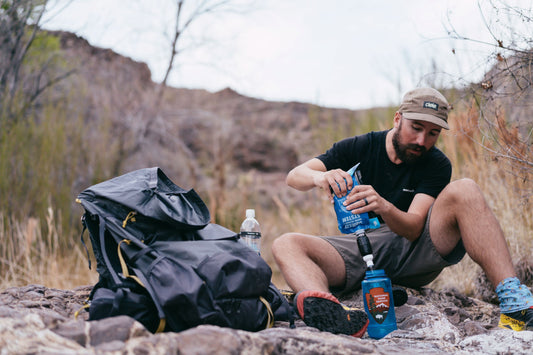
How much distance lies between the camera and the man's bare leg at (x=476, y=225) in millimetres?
2627

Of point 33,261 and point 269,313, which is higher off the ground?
point 269,313

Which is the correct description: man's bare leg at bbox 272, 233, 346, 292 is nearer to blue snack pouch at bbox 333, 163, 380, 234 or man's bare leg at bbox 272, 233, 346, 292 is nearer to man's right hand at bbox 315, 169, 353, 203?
blue snack pouch at bbox 333, 163, 380, 234

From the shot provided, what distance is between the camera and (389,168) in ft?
10.2

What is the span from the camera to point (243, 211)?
230 inches

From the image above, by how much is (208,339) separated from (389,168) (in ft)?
6.09

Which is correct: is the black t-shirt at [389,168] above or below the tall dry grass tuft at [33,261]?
above

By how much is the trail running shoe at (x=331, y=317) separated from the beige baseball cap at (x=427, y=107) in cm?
118

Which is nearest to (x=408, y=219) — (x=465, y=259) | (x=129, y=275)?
(x=129, y=275)

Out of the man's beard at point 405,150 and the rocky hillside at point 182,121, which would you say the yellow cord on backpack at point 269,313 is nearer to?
the man's beard at point 405,150

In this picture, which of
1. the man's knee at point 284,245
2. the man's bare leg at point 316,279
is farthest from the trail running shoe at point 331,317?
the man's knee at point 284,245

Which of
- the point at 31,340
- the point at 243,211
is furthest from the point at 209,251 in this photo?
the point at 243,211

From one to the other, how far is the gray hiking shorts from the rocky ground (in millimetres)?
409

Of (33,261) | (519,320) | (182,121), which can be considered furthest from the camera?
(182,121)

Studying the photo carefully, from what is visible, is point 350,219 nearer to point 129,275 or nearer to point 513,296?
point 513,296
